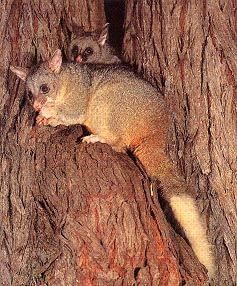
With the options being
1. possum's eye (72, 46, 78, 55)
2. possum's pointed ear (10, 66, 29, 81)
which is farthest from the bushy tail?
possum's eye (72, 46, 78, 55)

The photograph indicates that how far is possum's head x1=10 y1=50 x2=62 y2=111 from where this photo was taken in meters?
4.47

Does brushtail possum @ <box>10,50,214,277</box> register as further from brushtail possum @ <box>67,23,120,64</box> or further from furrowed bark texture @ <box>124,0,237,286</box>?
brushtail possum @ <box>67,23,120,64</box>

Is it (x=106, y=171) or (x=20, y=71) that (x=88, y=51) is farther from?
(x=106, y=171)

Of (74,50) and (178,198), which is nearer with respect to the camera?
(178,198)

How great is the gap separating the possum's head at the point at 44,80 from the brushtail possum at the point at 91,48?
3.45ft

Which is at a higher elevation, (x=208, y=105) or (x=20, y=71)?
(x=20, y=71)

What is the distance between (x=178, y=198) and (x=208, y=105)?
0.84 meters

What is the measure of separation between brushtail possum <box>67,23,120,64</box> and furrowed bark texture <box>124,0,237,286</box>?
1.36 meters

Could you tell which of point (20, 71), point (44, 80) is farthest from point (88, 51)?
point (44, 80)

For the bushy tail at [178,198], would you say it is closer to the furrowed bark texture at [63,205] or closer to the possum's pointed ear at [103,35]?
the furrowed bark texture at [63,205]

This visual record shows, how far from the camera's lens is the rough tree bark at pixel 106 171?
3.90 m

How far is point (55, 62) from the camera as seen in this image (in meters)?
4.51

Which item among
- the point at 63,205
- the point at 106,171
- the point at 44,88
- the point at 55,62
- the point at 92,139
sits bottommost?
the point at 63,205

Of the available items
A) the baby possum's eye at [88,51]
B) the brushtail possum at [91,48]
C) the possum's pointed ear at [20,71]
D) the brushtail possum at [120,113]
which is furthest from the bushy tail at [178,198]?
the baby possum's eye at [88,51]
